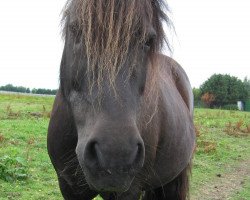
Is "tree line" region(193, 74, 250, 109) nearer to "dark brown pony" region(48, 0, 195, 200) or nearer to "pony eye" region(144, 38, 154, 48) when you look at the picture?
"dark brown pony" region(48, 0, 195, 200)

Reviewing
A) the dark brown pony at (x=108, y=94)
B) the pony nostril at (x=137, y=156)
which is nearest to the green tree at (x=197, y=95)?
the dark brown pony at (x=108, y=94)

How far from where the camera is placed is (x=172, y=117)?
163 inches

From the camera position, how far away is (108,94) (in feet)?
7.88

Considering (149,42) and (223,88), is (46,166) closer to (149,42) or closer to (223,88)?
(149,42)

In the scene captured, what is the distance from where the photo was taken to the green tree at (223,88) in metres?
54.0

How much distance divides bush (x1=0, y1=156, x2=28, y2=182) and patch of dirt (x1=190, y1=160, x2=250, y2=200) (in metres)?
2.75

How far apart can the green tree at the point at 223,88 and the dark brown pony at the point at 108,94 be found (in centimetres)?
5105

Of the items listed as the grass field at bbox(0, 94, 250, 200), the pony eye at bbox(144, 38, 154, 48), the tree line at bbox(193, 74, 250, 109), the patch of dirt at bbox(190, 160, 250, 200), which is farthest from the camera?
the tree line at bbox(193, 74, 250, 109)

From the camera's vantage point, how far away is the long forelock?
8.14ft

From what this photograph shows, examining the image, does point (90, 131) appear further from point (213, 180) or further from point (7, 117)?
point (7, 117)

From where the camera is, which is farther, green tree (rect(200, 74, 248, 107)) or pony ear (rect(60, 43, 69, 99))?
green tree (rect(200, 74, 248, 107))

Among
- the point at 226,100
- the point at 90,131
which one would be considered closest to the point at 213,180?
the point at 90,131

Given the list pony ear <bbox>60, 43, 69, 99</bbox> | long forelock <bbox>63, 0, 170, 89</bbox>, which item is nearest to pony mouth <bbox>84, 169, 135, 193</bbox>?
long forelock <bbox>63, 0, 170, 89</bbox>

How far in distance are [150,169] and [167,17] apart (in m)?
1.37
